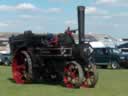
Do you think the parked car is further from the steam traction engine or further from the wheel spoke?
the wheel spoke

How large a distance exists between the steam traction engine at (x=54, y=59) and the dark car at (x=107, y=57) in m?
17.1

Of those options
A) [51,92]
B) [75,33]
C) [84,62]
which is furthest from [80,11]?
[51,92]

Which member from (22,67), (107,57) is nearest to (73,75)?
(22,67)

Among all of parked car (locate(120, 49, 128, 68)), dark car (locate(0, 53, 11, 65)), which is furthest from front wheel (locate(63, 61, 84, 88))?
dark car (locate(0, 53, 11, 65))

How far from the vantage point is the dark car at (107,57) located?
35106 mm

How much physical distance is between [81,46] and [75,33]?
1.91ft

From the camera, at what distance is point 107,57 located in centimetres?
3572

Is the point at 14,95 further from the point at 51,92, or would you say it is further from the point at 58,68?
the point at 58,68

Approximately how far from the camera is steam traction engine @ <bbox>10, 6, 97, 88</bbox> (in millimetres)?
15961

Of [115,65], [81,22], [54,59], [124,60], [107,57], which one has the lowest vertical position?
[115,65]

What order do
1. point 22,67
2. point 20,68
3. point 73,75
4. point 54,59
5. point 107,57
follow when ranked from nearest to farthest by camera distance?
point 73,75
point 54,59
point 22,67
point 20,68
point 107,57

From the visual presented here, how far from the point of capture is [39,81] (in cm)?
1848

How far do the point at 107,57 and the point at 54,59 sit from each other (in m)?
19.0

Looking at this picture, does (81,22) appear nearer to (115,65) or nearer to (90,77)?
(90,77)
